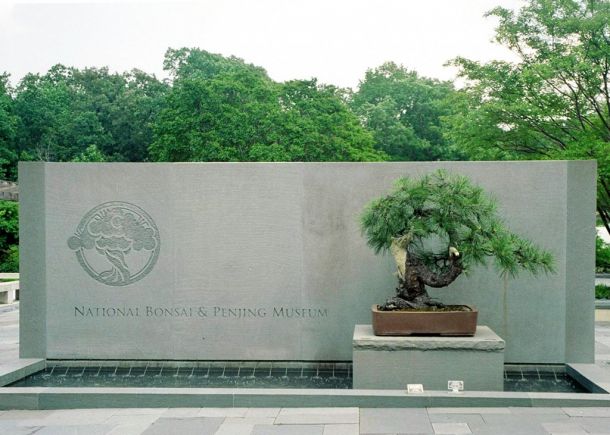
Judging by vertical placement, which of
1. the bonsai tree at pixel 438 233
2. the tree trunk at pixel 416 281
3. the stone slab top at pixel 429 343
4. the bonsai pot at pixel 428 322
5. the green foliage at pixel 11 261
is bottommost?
the green foliage at pixel 11 261

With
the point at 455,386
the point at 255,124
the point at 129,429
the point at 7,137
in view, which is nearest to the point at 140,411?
the point at 129,429

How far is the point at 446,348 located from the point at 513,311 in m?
1.80

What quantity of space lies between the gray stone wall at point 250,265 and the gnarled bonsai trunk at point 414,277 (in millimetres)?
997

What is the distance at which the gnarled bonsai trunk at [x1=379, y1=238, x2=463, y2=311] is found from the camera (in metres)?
7.64

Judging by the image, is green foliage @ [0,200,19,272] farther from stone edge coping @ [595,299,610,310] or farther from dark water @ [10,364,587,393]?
stone edge coping @ [595,299,610,310]

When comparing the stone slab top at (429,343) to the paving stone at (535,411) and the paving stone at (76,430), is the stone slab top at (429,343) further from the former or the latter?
the paving stone at (76,430)

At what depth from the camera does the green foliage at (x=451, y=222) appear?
7328 millimetres

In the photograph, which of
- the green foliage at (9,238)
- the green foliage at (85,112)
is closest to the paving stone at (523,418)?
the green foliage at (9,238)

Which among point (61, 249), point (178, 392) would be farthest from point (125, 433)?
point (61, 249)

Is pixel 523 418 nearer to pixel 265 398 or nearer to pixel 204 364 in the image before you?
pixel 265 398

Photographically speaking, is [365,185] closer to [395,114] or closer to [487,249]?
[487,249]

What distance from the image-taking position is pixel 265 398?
278 inches

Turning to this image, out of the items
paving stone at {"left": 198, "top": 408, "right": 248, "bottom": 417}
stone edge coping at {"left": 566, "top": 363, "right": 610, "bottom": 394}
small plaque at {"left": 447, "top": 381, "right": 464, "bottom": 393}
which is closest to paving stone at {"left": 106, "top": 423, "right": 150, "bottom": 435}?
paving stone at {"left": 198, "top": 408, "right": 248, "bottom": 417}

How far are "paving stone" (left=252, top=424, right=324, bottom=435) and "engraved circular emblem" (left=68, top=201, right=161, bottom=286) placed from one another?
3271 mm
